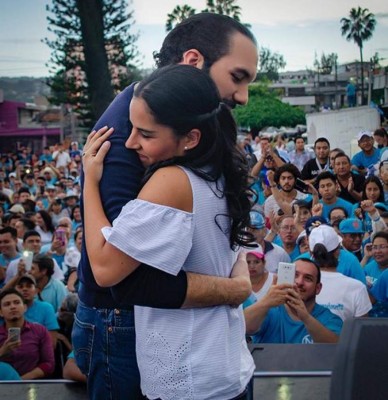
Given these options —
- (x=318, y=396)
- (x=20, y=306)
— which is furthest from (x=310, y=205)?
(x=318, y=396)

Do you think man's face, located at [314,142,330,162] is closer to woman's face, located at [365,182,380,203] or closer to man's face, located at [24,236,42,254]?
woman's face, located at [365,182,380,203]

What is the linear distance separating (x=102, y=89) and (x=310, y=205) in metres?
14.6

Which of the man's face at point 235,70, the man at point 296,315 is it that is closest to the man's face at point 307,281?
the man at point 296,315

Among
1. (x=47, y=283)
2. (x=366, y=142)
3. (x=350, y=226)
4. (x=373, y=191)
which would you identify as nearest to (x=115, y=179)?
(x=350, y=226)

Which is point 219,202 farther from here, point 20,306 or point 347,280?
point 20,306

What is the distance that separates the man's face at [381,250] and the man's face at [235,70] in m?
3.99

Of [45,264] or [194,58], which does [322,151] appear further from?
[194,58]

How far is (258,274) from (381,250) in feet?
3.95

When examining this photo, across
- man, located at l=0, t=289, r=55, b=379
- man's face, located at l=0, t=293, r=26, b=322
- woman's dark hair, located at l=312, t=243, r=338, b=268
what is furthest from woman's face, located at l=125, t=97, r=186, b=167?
man's face, located at l=0, t=293, r=26, b=322

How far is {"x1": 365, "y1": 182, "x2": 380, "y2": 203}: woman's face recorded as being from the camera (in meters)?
7.46

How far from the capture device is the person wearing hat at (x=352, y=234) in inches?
244

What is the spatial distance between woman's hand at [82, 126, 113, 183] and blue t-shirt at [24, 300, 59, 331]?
4189 millimetres

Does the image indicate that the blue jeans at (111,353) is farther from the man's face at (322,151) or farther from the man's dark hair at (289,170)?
the man's face at (322,151)

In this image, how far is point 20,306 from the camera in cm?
514
